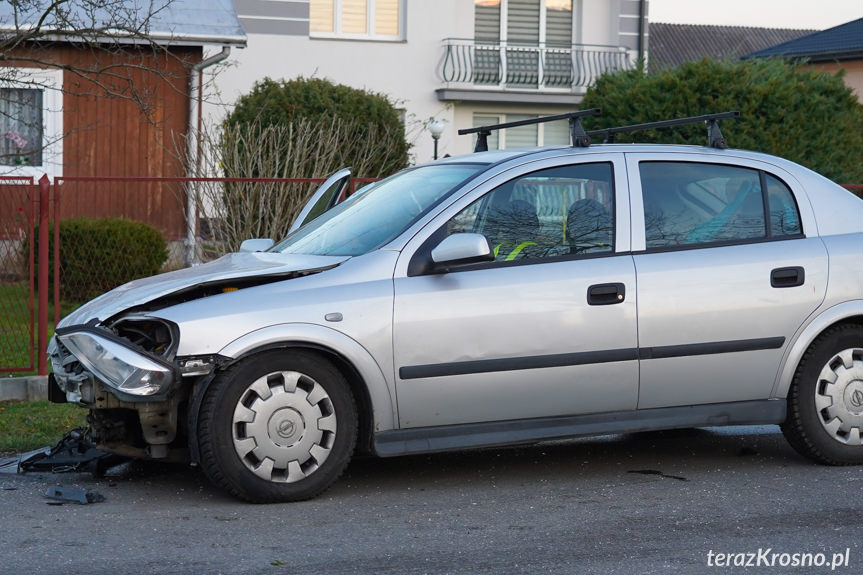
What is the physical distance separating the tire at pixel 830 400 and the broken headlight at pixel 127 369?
3.17 m

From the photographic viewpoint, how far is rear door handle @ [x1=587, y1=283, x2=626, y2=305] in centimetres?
596

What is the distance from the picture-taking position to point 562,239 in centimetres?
611

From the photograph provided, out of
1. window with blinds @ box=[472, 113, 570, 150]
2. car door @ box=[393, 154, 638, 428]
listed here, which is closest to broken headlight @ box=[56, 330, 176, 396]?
car door @ box=[393, 154, 638, 428]

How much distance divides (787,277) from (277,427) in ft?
8.77

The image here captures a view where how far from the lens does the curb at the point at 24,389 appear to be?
8.92 m

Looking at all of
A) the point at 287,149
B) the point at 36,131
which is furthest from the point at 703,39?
the point at 287,149

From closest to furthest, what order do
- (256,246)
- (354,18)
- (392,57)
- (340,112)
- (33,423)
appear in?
(256,246)
(33,423)
(340,112)
(354,18)
(392,57)

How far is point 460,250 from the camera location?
5.67 m

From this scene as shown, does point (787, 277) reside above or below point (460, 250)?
below

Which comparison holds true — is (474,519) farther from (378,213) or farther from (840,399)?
(840,399)

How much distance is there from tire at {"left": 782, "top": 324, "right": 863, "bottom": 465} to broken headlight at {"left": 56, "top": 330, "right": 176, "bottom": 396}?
10.4 ft

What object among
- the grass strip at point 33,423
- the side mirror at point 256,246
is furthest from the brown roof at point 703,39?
the side mirror at point 256,246

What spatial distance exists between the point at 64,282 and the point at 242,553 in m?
6.24

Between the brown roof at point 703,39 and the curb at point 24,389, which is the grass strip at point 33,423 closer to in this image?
the curb at point 24,389
